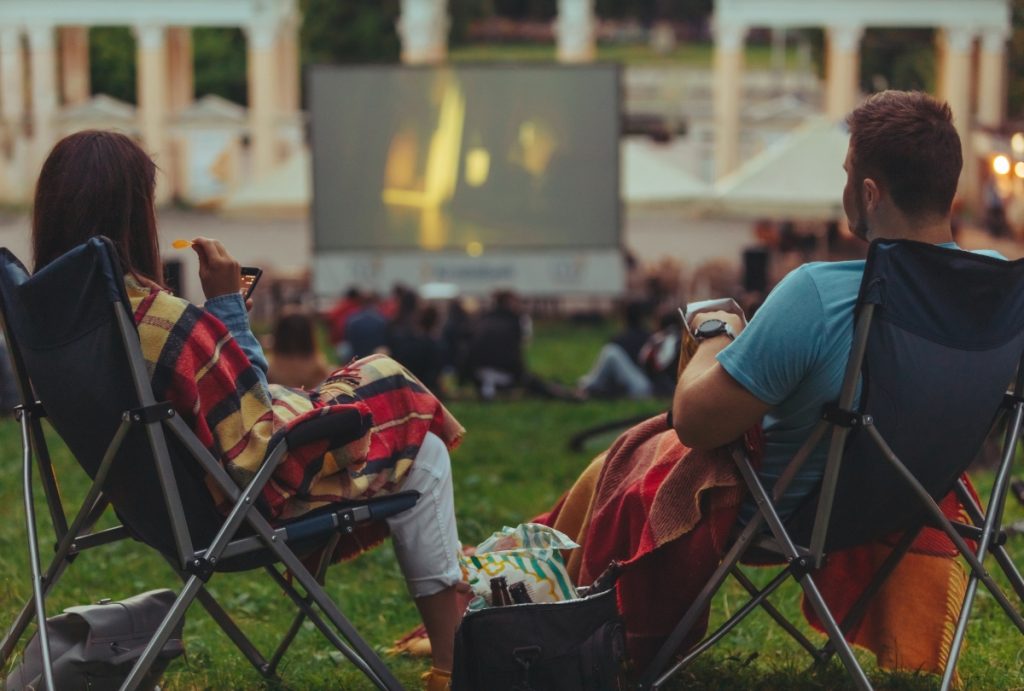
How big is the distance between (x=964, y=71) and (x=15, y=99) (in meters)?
19.8

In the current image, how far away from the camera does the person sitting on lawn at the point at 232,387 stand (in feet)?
11.6

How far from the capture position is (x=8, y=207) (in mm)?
38875

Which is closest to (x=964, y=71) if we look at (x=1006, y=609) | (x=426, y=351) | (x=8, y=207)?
(x=8, y=207)

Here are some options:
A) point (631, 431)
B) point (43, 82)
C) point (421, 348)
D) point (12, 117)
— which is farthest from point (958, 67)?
point (631, 431)

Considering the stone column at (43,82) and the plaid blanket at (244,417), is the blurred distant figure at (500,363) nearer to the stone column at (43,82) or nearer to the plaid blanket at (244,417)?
the plaid blanket at (244,417)

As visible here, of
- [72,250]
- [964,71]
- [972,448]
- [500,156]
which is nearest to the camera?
[72,250]

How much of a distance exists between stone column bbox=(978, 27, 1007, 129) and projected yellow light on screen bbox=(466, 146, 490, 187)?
708 inches

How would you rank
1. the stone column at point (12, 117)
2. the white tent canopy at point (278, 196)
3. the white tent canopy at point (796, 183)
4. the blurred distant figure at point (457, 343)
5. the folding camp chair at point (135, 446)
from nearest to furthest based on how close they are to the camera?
the folding camp chair at point (135, 446) → the blurred distant figure at point (457, 343) → the white tent canopy at point (796, 183) → the white tent canopy at point (278, 196) → the stone column at point (12, 117)

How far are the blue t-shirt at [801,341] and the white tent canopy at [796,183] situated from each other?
18016 mm

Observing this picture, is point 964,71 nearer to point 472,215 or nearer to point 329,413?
point 472,215

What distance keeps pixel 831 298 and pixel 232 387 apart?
3.98 feet

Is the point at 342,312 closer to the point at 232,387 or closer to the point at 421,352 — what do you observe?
the point at 421,352

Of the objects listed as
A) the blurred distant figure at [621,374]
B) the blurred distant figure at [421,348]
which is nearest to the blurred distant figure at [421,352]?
the blurred distant figure at [421,348]

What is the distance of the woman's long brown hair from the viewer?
357 cm
